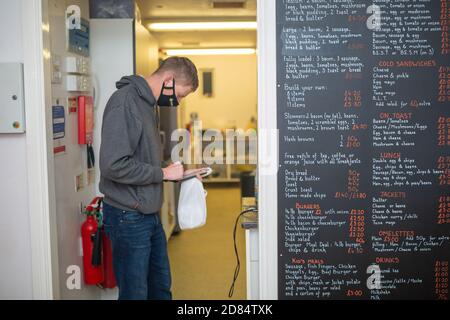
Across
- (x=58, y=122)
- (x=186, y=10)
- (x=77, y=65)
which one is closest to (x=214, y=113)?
(x=186, y=10)

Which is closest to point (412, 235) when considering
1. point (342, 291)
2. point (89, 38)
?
point (342, 291)

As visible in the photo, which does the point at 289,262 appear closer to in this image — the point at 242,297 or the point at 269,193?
the point at 269,193

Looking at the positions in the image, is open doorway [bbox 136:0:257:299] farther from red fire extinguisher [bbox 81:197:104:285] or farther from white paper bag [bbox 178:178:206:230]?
red fire extinguisher [bbox 81:197:104:285]

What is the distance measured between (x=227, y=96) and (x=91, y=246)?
6463mm

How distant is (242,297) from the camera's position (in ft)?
12.3

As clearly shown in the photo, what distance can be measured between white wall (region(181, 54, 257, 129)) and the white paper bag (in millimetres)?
6694

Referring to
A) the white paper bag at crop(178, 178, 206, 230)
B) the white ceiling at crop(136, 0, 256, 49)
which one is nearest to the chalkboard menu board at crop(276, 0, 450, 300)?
the white paper bag at crop(178, 178, 206, 230)

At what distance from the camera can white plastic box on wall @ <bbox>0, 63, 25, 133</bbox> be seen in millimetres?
2393

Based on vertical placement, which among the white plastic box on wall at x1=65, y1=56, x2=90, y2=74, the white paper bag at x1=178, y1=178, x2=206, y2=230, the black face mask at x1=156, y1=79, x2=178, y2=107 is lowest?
the white paper bag at x1=178, y1=178, x2=206, y2=230

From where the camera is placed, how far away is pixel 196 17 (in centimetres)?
512

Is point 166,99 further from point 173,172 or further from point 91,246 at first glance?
point 91,246

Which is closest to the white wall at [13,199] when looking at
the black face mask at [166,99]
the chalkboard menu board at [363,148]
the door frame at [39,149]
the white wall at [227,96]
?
the door frame at [39,149]

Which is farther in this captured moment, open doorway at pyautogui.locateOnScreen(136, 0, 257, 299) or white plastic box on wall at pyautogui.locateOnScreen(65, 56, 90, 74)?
open doorway at pyautogui.locateOnScreen(136, 0, 257, 299)
